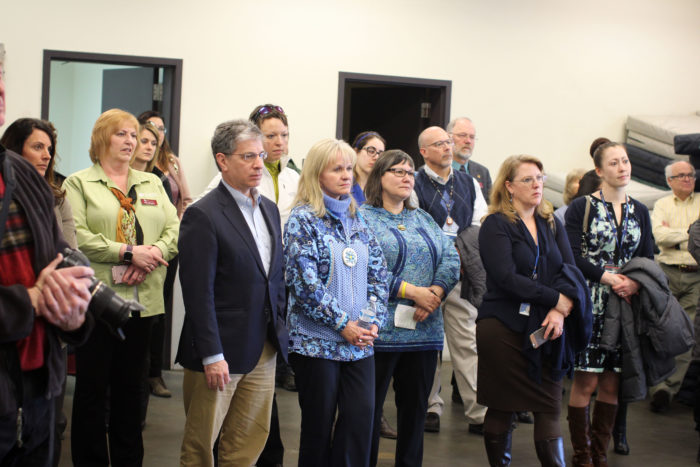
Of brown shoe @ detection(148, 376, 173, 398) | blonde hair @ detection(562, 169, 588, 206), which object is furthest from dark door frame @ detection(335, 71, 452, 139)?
brown shoe @ detection(148, 376, 173, 398)

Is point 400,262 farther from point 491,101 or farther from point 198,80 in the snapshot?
point 491,101

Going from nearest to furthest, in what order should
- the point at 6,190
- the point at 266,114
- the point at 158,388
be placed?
the point at 6,190
the point at 266,114
the point at 158,388

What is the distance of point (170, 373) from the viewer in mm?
6082

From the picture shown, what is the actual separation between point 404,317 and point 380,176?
66cm

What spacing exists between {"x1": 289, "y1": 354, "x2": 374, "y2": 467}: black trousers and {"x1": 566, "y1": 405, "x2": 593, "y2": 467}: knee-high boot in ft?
4.77

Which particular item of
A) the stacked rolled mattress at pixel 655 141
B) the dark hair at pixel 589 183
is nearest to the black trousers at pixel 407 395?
the dark hair at pixel 589 183

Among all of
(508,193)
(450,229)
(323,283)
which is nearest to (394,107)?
(450,229)

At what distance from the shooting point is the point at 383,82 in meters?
6.60

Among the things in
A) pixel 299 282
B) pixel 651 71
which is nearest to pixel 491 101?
pixel 651 71

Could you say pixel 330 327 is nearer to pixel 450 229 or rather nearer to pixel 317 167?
pixel 317 167

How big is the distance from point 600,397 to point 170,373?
3288 mm

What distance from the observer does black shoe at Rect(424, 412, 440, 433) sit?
15.7 feet

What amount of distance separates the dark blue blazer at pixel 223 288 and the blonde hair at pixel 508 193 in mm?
1221

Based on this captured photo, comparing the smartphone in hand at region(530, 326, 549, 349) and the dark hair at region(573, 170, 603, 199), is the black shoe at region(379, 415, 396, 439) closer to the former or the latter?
the smartphone in hand at region(530, 326, 549, 349)
